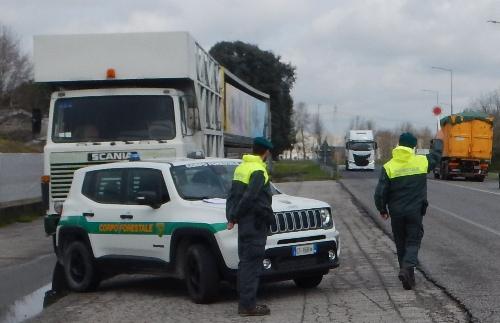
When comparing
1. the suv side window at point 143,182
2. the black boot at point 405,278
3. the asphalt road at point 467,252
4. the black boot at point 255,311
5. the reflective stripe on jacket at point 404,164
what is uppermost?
the reflective stripe on jacket at point 404,164

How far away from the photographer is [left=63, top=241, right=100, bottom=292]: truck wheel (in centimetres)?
1116

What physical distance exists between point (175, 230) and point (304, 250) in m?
1.49

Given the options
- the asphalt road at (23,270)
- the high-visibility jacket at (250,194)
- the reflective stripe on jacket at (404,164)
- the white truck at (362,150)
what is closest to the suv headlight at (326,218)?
the reflective stripe on jacket at (404,164)

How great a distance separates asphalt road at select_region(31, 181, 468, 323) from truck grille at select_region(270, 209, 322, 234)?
32.5 inches

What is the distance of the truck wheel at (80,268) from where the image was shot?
36.6 ft

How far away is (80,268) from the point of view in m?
11.4

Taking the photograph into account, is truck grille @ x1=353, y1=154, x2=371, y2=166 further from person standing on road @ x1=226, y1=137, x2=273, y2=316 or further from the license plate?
person standing on road @ x1=226, y1=137, x2=273, y2=316

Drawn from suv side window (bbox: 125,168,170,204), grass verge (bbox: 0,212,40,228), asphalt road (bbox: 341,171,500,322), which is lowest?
grass verge (bbox: 0,212,40,228)

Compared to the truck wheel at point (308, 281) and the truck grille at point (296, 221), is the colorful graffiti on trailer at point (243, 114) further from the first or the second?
the truck grille at point (296, 221)

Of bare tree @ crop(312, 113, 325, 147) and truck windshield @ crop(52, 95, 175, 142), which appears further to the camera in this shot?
bare tree @ crop(312, 113, 325, 147)

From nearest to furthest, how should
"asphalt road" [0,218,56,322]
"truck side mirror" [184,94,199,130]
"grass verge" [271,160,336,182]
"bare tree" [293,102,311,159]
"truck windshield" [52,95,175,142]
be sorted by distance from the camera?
"asphalt road" [0,218,56,322]
"truck windshield" [52,95,175,142]
"truck side mirror" [184,94,199,130]
"grass verge" [271,160,336,182]
"bare tree" [293,102,311,159]

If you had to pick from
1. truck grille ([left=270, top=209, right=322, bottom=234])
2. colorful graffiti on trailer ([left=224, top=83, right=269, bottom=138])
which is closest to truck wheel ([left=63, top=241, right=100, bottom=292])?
truck grille ([left=270, top=209, right=322, bottom=234])

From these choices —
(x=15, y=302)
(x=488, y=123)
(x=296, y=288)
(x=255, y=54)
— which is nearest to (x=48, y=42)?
(x=15, y=302)

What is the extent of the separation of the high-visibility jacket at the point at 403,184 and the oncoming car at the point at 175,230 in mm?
754
